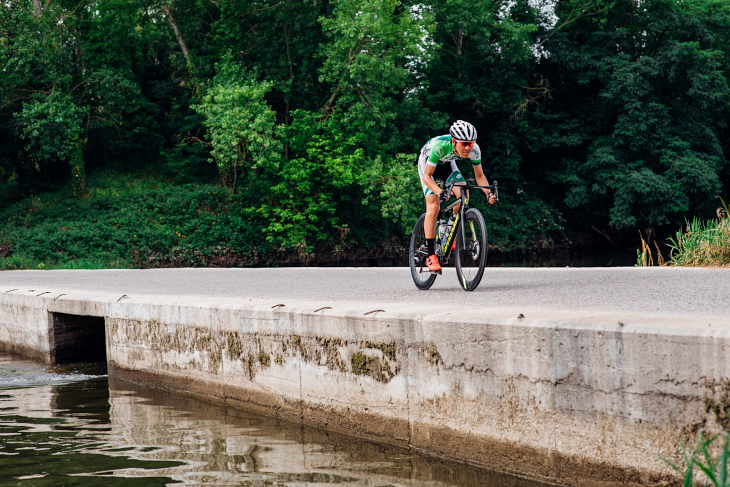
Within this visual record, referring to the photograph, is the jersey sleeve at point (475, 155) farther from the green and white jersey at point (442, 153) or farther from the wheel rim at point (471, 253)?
the wheel rim at point (471, 253)

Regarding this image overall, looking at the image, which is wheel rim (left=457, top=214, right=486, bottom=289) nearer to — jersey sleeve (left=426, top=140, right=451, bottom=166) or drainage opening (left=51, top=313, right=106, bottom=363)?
jersey sleeve (left=426, top=140, right=451, bottom=166)

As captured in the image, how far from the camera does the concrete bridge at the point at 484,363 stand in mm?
3617

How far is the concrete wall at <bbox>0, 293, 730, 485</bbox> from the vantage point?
11.7ft

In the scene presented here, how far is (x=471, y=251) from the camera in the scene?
7.41 meters

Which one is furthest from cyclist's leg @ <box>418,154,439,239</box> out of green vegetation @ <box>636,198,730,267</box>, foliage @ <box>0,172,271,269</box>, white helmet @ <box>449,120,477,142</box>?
foliage @ <box>0,172,271,269</box>

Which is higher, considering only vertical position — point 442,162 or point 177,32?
point 177,32

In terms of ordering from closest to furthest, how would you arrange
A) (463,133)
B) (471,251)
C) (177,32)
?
(463,133), (471,251), (177,32)

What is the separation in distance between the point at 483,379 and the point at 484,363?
0.10 m

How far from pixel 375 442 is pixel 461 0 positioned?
33.1 m

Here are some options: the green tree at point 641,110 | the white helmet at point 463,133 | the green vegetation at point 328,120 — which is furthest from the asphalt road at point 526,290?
the green tree at point 641,110

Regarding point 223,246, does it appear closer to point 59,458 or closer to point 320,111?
point 320,111

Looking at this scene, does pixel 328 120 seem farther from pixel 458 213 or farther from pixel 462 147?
pixel 462 147

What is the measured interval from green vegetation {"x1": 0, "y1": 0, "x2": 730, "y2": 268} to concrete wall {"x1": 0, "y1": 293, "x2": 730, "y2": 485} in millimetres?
19334

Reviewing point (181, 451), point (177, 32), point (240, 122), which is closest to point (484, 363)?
point (181, 451)
